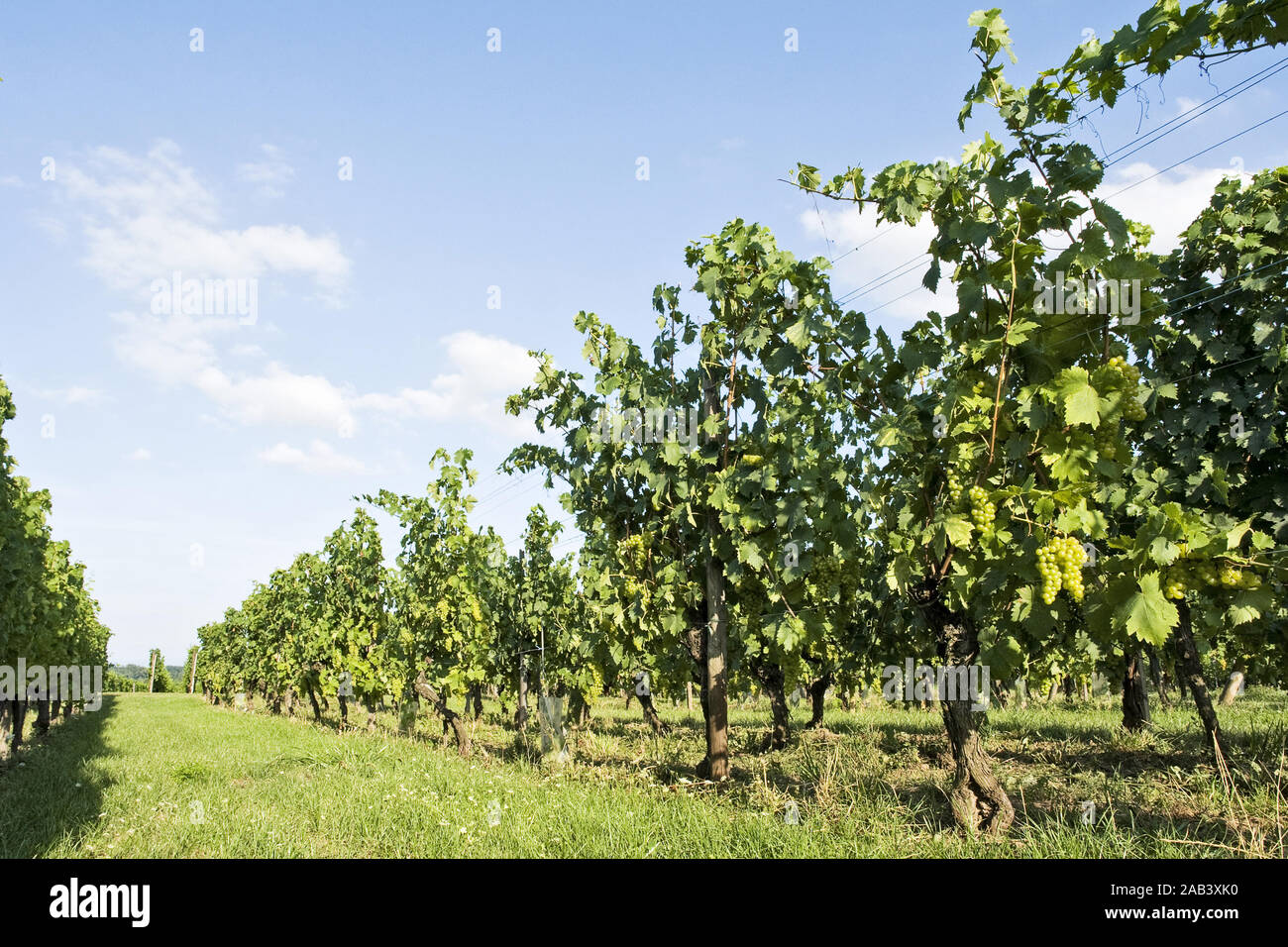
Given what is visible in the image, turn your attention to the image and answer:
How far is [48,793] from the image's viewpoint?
27.8ft

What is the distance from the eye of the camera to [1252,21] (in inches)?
120

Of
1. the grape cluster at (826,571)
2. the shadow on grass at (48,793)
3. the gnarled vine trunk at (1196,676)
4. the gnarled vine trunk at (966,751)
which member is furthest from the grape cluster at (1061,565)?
the shadow on grass at (48,793)

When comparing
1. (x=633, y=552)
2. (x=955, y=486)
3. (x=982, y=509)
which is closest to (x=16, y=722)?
(x=633, y=552)

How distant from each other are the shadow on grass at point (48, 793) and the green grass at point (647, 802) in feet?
0.15

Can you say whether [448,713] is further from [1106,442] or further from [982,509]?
[1106,442]

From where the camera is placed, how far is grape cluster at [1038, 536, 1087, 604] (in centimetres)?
332

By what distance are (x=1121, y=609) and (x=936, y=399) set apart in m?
2.11

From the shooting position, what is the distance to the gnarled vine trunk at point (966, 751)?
16.7 feet

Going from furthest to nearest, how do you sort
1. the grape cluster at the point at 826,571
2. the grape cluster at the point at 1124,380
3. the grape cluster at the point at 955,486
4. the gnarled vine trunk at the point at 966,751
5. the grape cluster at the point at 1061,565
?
the grape cluster at the point at 826,571
the gnarled vine trunk at the point at 966,751
the grape cluster at the point at 955,486
the grape cluster at the point at 1124,380
the grape cluster at the point at 1061,565

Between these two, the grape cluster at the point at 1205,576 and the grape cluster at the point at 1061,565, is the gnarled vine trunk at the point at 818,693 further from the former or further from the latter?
the grape cluster at the point at 1061,565

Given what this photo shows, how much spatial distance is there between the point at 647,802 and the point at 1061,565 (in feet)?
13.8

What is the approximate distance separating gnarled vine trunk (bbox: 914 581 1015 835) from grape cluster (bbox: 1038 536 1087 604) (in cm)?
206
